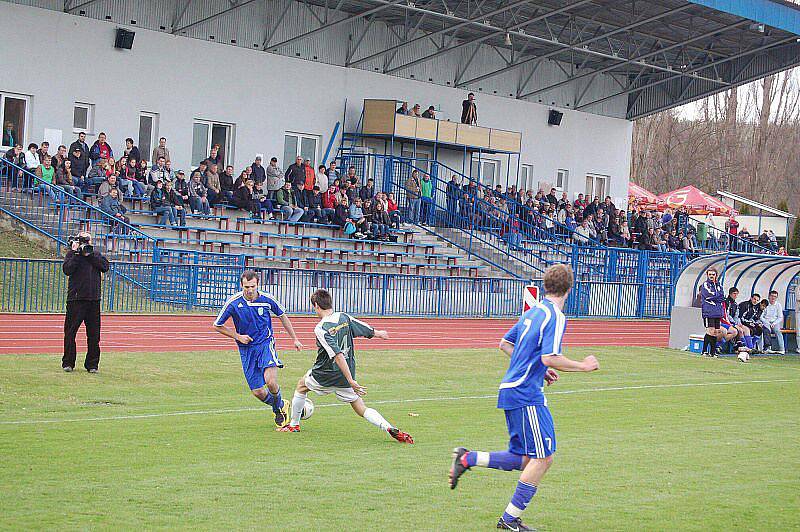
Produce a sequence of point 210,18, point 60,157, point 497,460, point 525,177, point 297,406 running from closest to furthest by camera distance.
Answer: point 497,460 < point 297,406 < point 60,157 < point 210,18 < point 525,177

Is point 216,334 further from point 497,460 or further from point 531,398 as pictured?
point 531,398

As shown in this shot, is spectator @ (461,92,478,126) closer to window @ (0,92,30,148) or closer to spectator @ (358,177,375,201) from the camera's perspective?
spectator @ (358,177,375,201)

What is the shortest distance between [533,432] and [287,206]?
2504 cm

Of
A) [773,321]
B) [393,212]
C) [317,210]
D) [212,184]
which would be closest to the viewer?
[773,321]

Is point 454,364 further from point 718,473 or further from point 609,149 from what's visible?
point 609,149

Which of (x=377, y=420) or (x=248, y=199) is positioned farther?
(x=248, y=199)

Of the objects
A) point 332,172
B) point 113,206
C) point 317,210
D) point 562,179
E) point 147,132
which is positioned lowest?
point 113,206

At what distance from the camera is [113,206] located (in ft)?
88.2

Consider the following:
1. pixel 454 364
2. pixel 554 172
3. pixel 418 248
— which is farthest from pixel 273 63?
pixel 454 364

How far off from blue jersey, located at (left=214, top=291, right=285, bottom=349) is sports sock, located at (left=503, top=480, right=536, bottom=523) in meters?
4.90

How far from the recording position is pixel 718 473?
980 cm

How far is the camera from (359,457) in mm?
10148

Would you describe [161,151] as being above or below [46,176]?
above

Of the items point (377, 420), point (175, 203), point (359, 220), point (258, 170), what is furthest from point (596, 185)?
point (377, 420)
